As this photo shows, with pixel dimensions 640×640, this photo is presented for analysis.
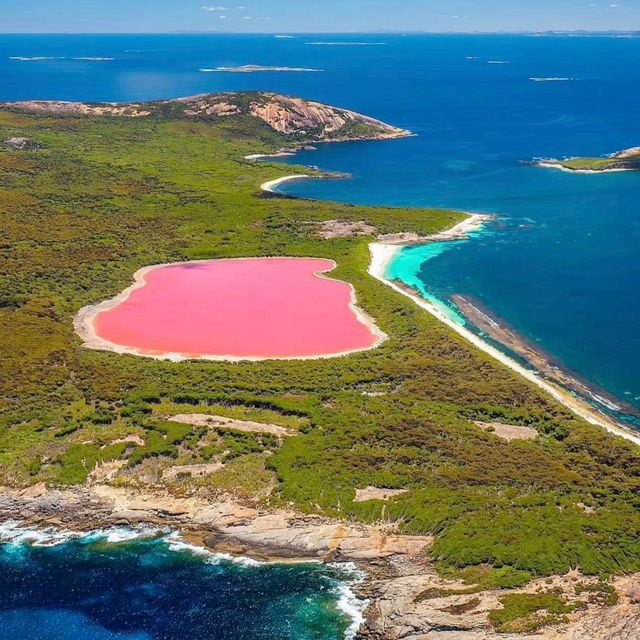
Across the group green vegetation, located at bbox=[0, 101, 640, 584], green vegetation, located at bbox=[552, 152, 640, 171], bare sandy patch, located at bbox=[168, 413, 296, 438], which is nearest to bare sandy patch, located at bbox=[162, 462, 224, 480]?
green vegetation, located at bbox=[0, 101, 640, 584]

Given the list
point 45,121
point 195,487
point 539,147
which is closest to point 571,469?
point 195,487

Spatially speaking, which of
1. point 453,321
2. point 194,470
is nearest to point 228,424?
point 194,470

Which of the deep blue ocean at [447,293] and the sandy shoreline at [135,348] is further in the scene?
the sandy shoreline at [135,348]

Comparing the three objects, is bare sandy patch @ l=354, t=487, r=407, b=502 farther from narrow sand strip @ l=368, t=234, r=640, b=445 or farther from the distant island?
the distant island

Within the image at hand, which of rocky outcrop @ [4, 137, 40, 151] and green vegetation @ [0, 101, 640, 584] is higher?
rocky outcrop @ [4, 137, 40, 151]

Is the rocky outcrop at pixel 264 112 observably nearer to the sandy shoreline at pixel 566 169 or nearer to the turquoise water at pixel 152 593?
the sandy shoreline at pixel 566 169

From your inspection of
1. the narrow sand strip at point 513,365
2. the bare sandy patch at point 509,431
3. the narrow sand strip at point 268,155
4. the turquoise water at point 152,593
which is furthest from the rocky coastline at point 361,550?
the narrow sand strip at point 268,155

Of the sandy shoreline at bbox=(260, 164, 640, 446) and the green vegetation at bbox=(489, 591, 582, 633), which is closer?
the green vegetation at bbox=(489, 591, 582, 633)
